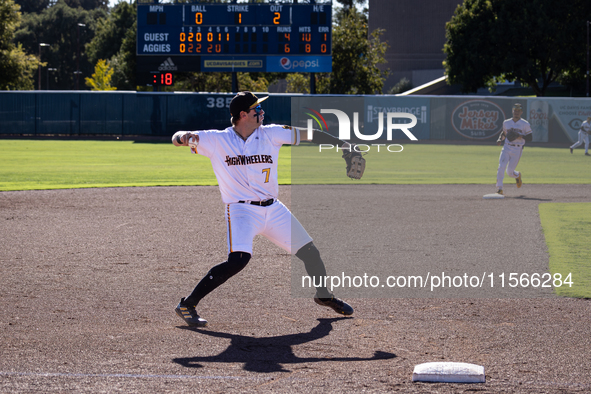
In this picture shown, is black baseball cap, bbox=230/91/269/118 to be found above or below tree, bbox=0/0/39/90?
below

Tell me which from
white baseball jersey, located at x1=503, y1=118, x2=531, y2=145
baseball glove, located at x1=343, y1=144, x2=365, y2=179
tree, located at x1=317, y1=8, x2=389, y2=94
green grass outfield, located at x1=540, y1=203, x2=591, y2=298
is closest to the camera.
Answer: baseball glove, located at x1=343, y1=144, x2=365, y2=179

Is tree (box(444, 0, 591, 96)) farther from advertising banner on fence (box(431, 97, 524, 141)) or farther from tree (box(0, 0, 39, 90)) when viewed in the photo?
tree (box(0, 0, 39, 90))

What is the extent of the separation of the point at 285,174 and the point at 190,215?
9.41 metres

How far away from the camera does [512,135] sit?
15.2 meters

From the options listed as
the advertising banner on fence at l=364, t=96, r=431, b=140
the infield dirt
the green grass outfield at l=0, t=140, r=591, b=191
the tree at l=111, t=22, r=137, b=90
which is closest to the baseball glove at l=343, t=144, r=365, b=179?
the infield dirt

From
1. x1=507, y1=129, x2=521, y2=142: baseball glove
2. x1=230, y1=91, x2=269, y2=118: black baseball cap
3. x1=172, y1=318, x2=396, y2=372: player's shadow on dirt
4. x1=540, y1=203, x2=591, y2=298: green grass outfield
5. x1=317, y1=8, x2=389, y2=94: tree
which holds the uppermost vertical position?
x1=317, y1=8, x2=389, y2=94: tree

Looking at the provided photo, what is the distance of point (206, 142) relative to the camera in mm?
5547

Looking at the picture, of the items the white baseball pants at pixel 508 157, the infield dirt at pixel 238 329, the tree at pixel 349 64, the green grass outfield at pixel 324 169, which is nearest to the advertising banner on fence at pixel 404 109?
the green grass outfield at pixel 324 169

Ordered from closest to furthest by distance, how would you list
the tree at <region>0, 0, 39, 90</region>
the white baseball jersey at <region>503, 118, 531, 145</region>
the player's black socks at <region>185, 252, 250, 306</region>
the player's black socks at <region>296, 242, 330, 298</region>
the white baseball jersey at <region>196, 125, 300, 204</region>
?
the player's black socks at <region>185, 252, 250, 306</region>
the white baseball jersey at <region>196, 125, 300, 204</region>
the player's black socks at <region>296, 242, 330, 298</region>
the white baseball jersey at <region>503, 118, 531, 145</region>
the tree at <region>0, 0, 39, 90</region>

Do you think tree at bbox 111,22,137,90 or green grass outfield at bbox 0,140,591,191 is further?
tree at bbox 111,22,137,90

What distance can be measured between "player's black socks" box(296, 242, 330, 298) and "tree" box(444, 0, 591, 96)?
1793 inches

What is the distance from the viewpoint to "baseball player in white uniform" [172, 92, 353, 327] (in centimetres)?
547

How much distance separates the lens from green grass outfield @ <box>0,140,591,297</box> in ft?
37.9

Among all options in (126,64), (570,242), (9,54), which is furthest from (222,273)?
(126,64)
